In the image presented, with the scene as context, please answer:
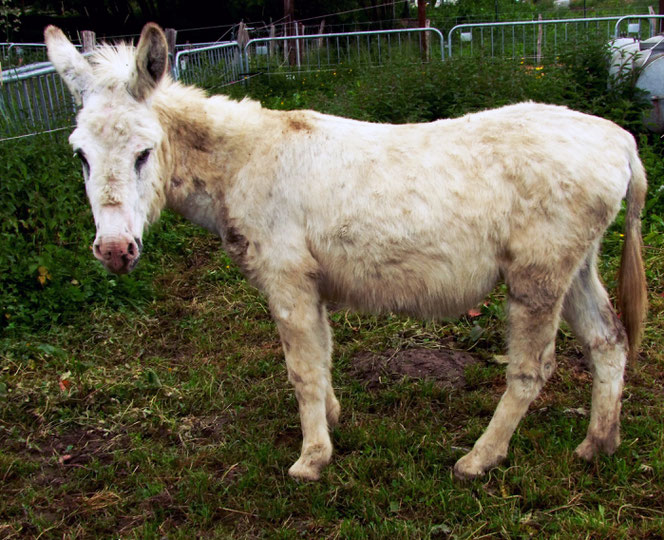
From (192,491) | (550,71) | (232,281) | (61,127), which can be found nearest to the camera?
(192,491)

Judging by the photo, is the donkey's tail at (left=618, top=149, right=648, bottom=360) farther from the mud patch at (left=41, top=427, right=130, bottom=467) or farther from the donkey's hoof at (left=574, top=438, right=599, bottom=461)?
the mud patch at (left=41, top=427, right=130, bottom=467)

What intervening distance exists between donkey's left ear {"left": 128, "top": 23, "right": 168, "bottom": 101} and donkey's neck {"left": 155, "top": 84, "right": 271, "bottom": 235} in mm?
189

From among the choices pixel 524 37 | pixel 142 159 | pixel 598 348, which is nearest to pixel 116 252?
pixel 142 159

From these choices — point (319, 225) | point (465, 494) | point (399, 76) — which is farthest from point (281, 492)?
point (399, 76)

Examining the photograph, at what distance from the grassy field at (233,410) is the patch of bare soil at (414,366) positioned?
16 millimetres

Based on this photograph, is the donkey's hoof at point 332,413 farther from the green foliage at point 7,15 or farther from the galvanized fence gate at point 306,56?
the green foliage at point 7,15

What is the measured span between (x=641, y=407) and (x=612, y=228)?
8.35ft

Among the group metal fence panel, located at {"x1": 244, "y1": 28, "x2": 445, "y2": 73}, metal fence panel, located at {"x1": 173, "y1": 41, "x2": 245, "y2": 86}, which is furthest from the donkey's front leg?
metal fence panel, located at {"x1": 244, "y1": 28, "x2": 445, "y2": 73}

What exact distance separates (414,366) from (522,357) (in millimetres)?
1309

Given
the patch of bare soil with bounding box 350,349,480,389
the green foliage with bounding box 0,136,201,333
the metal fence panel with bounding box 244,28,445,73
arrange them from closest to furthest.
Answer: the patch of bare soil with bounding box 350,349,480,389
the green foliage with bounding box 0,136,201,333
the metal fence panel with bounding box 244,28,445,73

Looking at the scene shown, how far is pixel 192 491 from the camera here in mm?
3295

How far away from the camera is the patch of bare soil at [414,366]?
432cm

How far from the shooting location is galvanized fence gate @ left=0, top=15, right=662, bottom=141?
708cm

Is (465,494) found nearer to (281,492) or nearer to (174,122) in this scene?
(281,492)
